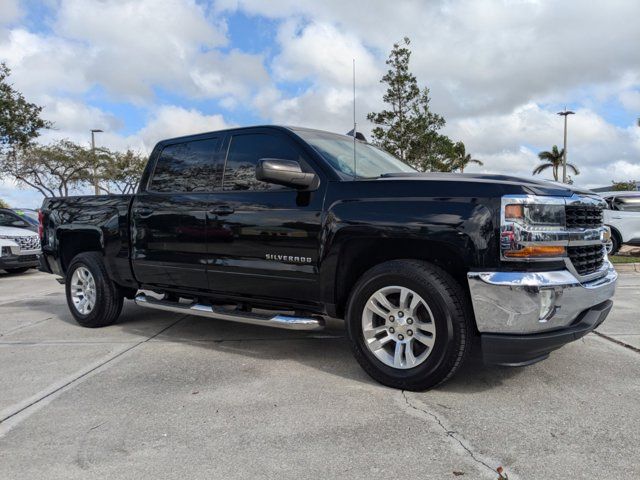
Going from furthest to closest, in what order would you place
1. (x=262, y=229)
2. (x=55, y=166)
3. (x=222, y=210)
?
(x=55, y=166)
(x=222, y=210)
(x=262, y=229)

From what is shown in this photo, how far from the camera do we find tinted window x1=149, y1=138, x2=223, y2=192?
4869mm

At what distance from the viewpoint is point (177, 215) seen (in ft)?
16.1

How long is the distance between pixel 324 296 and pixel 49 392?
2.08 m

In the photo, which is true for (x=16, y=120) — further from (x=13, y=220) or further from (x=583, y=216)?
(x=583, y=216)

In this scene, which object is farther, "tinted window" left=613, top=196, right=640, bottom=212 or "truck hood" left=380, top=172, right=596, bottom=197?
"tinted window" left=613, top=196, right=640, bottom=212

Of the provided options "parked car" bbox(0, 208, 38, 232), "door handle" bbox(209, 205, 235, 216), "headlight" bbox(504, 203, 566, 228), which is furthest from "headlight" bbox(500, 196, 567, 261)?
"parked car" bbox(0, 208, 38, 232)

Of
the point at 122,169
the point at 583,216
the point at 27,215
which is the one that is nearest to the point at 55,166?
the point at 122,169

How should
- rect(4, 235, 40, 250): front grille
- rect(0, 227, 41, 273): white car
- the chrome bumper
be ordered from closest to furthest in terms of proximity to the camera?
the chrome bumper → rect(0, 227, 41, 273): white car → rect(4, 235, 40, 250): front grille

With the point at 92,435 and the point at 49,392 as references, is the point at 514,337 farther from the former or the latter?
the point at 49,392

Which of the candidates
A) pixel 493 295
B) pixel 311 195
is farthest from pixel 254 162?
pixel 493 295

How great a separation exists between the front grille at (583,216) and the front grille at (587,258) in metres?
0.16

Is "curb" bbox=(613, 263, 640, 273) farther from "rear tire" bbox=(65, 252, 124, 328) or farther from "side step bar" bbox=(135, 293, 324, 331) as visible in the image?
"rear tire" bbox=(65, 252, 124, 328)

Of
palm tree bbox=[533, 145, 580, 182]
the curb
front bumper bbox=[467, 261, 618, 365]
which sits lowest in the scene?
the curb

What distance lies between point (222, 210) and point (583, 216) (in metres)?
2.78
